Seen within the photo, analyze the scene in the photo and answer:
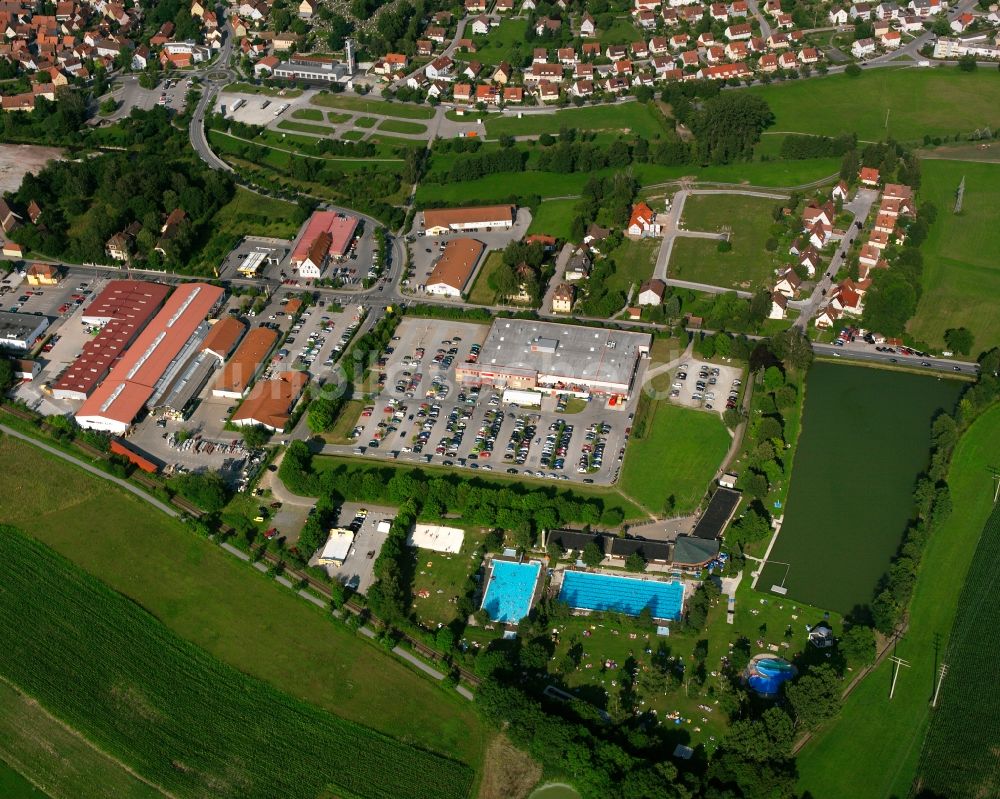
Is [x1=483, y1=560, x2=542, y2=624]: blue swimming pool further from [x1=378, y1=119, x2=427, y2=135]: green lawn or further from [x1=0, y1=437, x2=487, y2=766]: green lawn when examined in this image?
[x1=378, y1=119, x2=427, y2=135]: green lawn

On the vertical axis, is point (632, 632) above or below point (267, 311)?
below

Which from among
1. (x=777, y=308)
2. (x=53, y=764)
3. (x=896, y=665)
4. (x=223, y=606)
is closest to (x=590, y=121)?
(x=777, y=308)

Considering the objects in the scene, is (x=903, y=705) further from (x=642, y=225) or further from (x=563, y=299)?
(x=642, y=225)

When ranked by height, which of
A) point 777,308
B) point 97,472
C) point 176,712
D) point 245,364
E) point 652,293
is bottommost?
point 176,712

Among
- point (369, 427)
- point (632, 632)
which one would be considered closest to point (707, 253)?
point (369, 427)

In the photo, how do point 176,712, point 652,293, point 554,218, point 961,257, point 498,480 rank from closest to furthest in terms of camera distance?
1. point 176,712
2. point 498,480
3. point 652,293
4. point 961,257
5. point 554,218

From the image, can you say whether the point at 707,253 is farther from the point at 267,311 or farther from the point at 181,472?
the point at 181,472

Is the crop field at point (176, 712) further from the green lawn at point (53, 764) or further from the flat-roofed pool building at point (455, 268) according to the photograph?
the flat-roofed pool building at point (455, 268)
